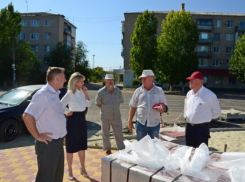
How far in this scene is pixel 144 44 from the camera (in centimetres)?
3272

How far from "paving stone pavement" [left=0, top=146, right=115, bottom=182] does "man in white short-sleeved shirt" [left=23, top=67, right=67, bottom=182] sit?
1292mm

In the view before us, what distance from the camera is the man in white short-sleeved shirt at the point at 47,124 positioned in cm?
271

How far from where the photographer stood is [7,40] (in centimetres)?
3788

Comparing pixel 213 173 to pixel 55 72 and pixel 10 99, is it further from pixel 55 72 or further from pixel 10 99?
pixel 10 99

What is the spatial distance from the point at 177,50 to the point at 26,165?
31.8m

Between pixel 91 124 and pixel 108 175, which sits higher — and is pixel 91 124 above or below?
below

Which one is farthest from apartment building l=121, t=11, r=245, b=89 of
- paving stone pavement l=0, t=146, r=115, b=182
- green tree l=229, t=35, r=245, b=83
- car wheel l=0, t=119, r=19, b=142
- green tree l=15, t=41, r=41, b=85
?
paving stone pavement l=0, t=146, r=115, b=182

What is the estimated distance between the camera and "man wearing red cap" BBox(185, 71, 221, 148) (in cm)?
404

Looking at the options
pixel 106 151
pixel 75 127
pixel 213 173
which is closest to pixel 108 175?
pixel 213 173

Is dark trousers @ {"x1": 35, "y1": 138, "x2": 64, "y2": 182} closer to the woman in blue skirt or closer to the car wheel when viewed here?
the woman in blue skirt

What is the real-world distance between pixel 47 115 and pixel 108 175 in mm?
1024

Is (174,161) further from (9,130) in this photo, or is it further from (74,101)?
(9,130)

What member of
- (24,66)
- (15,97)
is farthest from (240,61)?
(15,97)

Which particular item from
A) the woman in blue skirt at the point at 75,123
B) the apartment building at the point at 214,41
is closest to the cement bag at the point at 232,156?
the woman in blue skirt at the point at 75,123
